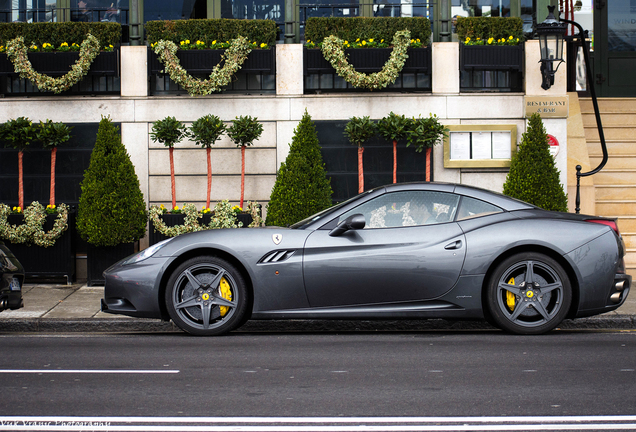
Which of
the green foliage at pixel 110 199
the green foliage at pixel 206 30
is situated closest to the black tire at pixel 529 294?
the green foliage at pixel 110 199

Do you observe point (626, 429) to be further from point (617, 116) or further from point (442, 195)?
point (617, 116)

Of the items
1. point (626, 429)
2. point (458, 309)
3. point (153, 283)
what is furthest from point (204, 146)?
point (626, 429)

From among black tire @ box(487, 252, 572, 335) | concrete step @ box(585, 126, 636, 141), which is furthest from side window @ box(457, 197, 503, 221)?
concrete step @ box(585, 126, 636, 141)

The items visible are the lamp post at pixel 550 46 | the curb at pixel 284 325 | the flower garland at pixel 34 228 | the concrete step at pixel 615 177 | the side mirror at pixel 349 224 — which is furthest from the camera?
the concrete step at pixel 615 177

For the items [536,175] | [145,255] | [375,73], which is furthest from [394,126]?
[145,255]

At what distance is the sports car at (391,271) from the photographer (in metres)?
6.93

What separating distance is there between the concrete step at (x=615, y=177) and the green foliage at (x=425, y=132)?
3117 mm

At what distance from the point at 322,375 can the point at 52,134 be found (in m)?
7.73

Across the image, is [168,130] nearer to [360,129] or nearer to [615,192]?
[360,129]

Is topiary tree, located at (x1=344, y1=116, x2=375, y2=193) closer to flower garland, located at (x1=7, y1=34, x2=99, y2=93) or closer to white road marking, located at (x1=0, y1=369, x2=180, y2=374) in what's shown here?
flower garland, located at (x1=7, y1=34, x2=99, y2=93)

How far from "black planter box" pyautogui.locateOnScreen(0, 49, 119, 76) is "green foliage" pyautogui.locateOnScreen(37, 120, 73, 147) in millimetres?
1053

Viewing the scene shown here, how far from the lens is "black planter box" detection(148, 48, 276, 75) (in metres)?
12.3

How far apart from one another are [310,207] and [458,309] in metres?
4.45

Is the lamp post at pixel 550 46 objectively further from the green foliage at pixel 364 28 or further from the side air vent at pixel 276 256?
the side air vent at pixel 276 256
